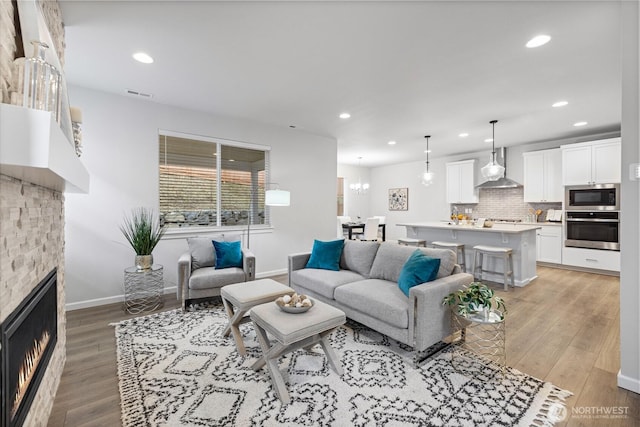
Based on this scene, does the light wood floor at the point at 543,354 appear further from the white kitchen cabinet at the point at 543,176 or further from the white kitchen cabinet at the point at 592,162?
the white kitchen cabinet at the point at 543,176

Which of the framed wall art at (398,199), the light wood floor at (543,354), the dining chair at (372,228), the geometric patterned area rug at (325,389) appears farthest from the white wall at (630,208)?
the framed wall art at (398,199)

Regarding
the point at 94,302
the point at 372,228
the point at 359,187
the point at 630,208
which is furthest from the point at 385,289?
the point at 359,187

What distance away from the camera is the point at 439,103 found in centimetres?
400

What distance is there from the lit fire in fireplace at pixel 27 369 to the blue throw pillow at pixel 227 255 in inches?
80.9

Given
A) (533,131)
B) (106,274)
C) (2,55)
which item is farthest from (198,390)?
(533,131)

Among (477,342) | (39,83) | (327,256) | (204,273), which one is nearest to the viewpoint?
(39,83)

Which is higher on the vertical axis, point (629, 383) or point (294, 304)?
point (294, 304)

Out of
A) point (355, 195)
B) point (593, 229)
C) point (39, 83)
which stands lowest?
point (593, 229)

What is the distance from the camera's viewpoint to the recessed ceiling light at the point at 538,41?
7.97 ft

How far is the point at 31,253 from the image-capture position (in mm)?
1446

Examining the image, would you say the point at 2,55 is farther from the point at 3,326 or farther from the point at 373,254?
the point at 373,254

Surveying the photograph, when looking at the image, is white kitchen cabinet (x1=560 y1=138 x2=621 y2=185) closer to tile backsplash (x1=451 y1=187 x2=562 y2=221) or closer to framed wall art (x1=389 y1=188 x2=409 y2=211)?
tile backsplash (x1=451 y1=187 x2=562 y2=221)

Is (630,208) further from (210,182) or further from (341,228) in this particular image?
(341,228)

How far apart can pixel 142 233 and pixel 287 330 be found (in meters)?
2.58
